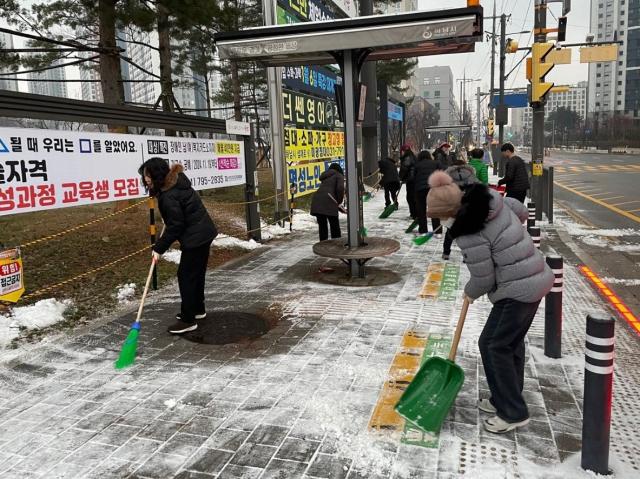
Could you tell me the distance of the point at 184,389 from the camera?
410 centimetres

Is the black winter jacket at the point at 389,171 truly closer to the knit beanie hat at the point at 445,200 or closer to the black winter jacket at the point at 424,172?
the black winter jacket at the point at 424,172

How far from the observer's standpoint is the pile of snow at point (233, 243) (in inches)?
392

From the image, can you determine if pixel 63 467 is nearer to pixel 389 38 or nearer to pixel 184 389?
pixel 184 389

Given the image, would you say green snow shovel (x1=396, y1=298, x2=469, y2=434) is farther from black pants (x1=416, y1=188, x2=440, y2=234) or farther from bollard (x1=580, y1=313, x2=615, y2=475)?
A: black pants (x1=416, y1=188, x2=440, y2=234)

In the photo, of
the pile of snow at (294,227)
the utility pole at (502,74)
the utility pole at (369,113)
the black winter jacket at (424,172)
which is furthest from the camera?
the utility pole at (502,74)

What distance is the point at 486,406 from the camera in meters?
3.60

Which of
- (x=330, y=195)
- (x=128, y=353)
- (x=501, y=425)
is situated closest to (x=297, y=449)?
(x=501, y=425)

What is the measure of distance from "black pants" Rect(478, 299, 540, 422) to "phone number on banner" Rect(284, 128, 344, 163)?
982 centimetres

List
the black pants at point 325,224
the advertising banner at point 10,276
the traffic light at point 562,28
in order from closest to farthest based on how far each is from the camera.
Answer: the advertising banner at point 10,276 < the black pants at point 325,224 < the traffic light at point 562,28

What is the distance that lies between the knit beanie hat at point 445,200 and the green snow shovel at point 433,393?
2.17 ft

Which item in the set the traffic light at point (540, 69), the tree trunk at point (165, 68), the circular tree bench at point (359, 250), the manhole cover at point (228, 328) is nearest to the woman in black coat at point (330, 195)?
the circular tree bench at point (359, 250)

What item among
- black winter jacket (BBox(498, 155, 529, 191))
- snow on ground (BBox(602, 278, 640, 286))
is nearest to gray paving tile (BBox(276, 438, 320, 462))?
snow on ground (BBox(602, 278, 640, 286))

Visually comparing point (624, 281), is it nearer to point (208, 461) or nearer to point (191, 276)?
point (191, 276)

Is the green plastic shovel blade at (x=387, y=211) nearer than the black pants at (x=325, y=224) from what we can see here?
No
